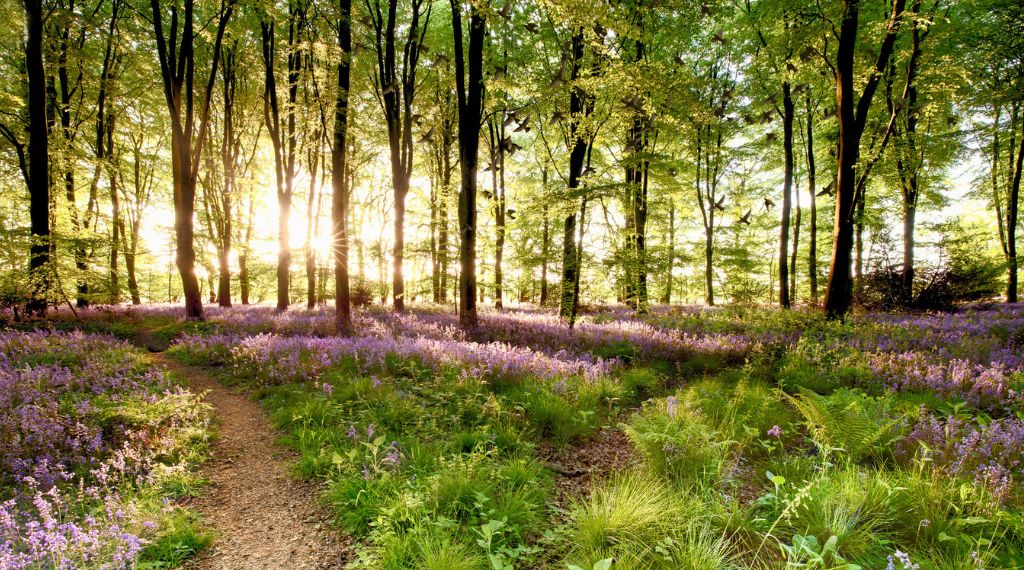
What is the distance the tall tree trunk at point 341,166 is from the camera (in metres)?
9.29

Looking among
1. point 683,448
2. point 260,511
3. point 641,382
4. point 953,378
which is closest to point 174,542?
point 260,511

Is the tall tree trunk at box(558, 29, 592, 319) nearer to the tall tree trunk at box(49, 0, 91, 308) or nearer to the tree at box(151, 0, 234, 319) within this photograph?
the tree at box(151, 0, 234, 319)

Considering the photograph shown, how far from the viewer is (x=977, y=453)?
3240 mm

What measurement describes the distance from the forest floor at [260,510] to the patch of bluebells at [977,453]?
4.66 metres

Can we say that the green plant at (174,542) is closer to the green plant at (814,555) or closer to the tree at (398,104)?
the green plant at (814,555)

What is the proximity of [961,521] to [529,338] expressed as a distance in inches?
289

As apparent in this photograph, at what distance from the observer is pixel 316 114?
47.2ft

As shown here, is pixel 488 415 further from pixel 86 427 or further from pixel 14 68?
pixel 14 68

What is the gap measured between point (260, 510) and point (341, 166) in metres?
8.30

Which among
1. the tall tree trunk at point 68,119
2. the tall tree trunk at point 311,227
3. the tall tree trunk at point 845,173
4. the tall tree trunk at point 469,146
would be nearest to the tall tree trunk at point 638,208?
the tall tree trunk at point 469,146

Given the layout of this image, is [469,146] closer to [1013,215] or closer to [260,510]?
[260,510]

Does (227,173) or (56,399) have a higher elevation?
(227,173)

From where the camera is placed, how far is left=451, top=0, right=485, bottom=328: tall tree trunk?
30.4ft

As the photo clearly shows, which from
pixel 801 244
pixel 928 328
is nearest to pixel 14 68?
pixel 928 328
